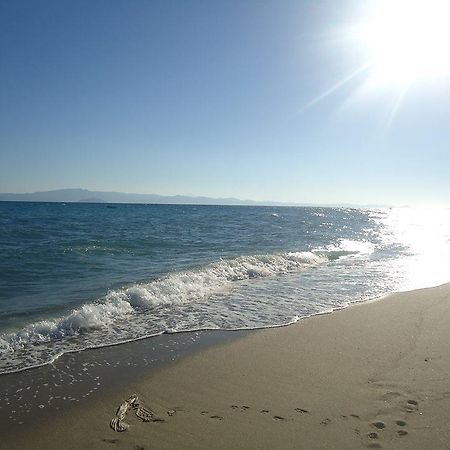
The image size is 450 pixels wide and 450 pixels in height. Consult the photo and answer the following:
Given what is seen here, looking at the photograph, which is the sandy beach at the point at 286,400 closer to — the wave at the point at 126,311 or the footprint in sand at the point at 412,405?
the footprint in sand at the point at 412,405

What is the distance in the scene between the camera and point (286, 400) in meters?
4.97

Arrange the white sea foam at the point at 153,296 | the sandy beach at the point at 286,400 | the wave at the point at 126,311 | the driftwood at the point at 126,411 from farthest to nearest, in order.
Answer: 1. the white sea foam at the point at 153,296
2. the wave at the point at 126,311
3. the driftwood at the point at 126,411
4. the sandy beach at the point at 286,400

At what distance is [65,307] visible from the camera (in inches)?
380

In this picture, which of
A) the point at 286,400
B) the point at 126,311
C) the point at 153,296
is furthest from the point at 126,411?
the point at 153,296

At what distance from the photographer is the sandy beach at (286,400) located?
13.5 feet

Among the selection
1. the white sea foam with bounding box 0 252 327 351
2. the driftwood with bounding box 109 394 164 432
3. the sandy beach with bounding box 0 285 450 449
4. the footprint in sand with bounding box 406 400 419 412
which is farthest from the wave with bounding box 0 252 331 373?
the footprint in sand with bounding box 406 400 419 412

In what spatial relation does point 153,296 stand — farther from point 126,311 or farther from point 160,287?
point 126,311

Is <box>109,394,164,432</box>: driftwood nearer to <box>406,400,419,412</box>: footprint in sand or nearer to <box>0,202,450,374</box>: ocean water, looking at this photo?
<box>0,202,450,374</box>: ocean water

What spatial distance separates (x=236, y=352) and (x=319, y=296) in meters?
5.57

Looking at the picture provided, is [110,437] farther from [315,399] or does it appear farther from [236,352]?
[236,352]

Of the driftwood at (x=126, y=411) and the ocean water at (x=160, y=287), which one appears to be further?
the ocean water at (x=160, y=287)

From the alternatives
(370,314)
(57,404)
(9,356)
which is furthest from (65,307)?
(370,314)

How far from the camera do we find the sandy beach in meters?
4.11

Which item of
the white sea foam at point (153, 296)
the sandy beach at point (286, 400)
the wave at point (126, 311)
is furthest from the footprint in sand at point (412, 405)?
the white sea foam at point (153, 296)
